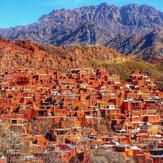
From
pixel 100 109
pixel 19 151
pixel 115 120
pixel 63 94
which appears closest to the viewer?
pixel 19 151

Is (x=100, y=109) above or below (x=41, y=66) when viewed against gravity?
below

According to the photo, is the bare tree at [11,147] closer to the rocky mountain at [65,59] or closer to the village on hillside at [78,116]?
the village on hillside at [78,116]

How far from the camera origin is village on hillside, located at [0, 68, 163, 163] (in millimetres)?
42069

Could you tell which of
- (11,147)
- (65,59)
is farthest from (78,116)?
(65,59)

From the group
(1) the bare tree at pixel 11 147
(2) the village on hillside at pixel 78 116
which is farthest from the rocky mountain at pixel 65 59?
(1) the bare tree at pixel 11 147

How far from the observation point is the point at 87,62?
107 meters

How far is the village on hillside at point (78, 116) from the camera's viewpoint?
4207 cm

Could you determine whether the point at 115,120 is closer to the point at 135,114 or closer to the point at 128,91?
the point at 135,114

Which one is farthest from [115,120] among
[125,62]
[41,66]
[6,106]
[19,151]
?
[125,62]

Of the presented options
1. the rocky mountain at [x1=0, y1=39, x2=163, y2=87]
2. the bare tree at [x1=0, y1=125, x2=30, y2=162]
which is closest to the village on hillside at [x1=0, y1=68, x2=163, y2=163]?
the bare tree at [x1=0, y1=125, x2=30, y2=162]

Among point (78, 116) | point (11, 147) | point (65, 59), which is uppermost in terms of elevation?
point (65, 59)

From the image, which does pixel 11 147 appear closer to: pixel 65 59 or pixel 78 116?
pixel 78 116

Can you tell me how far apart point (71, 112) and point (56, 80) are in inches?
787

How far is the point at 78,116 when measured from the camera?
57.8 meters
